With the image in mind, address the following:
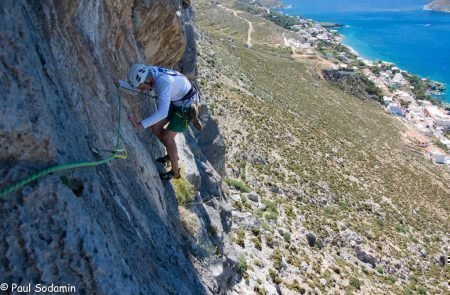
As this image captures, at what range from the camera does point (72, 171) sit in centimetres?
A: 411

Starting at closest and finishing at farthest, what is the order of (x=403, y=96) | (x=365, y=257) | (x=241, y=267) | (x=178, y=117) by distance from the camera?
(x=178, y=117) → (x=241, y=267) → (x=365, y=257) → (x=403, y=96)

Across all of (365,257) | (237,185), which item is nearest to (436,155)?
(365,257)

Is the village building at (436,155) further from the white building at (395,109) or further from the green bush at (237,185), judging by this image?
the green bush at (237,185)

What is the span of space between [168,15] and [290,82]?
2579 inches

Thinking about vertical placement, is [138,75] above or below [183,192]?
above

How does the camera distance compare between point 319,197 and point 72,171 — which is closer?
point 72,171

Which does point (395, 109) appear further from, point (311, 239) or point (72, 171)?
point (72, 171)

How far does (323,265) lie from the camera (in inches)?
818

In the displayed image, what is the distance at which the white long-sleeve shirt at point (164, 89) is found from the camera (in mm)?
6215

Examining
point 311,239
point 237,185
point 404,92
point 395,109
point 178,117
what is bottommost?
point 404,92

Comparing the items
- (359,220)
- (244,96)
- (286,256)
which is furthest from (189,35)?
(244,96)

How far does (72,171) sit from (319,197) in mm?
27920

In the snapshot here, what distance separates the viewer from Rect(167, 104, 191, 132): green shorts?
7164 mm

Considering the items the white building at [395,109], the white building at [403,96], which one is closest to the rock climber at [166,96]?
the white building at [395,109]
